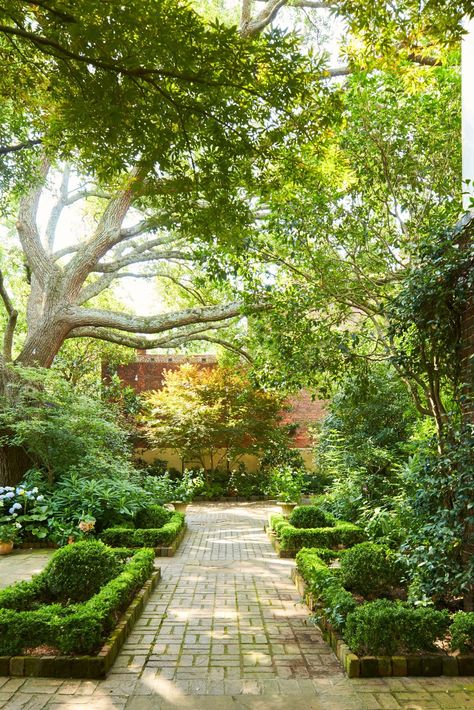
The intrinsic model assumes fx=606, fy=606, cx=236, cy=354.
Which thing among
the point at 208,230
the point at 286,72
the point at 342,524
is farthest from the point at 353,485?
the point at 286,72

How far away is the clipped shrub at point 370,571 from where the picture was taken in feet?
19.2

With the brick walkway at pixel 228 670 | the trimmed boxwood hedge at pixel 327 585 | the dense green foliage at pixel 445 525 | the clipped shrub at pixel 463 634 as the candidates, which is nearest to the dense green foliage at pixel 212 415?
the trimmed boxwood hedge at pixel 327 585

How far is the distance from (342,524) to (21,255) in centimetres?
1319

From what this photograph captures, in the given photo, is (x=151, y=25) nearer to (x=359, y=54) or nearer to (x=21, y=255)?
(x=359, y=54)

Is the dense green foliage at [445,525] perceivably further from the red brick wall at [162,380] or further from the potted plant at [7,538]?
the red brick wall at [162,380]

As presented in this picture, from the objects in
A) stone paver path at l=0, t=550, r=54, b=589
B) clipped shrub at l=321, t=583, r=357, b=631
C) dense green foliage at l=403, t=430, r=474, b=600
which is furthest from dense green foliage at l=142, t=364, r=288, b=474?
clipped shrub at l=321, t=583, r=357, b=631

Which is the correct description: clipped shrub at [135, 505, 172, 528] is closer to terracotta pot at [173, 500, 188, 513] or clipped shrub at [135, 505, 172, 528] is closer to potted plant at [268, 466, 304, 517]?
terracotta pot at [173, 500, 188, 513]

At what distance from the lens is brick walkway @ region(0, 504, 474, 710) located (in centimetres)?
392

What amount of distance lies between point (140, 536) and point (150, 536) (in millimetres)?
271

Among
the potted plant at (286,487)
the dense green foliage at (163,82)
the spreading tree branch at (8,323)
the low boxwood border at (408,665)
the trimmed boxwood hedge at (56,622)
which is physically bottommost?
the low boxwood border at (408,665)

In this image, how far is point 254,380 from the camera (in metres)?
8.54

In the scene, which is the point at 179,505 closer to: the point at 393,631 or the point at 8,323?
the point at 8,323

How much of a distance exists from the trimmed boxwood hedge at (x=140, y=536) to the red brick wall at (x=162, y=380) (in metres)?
11.5

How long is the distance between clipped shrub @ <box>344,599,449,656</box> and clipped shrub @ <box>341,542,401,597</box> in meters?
1.22
